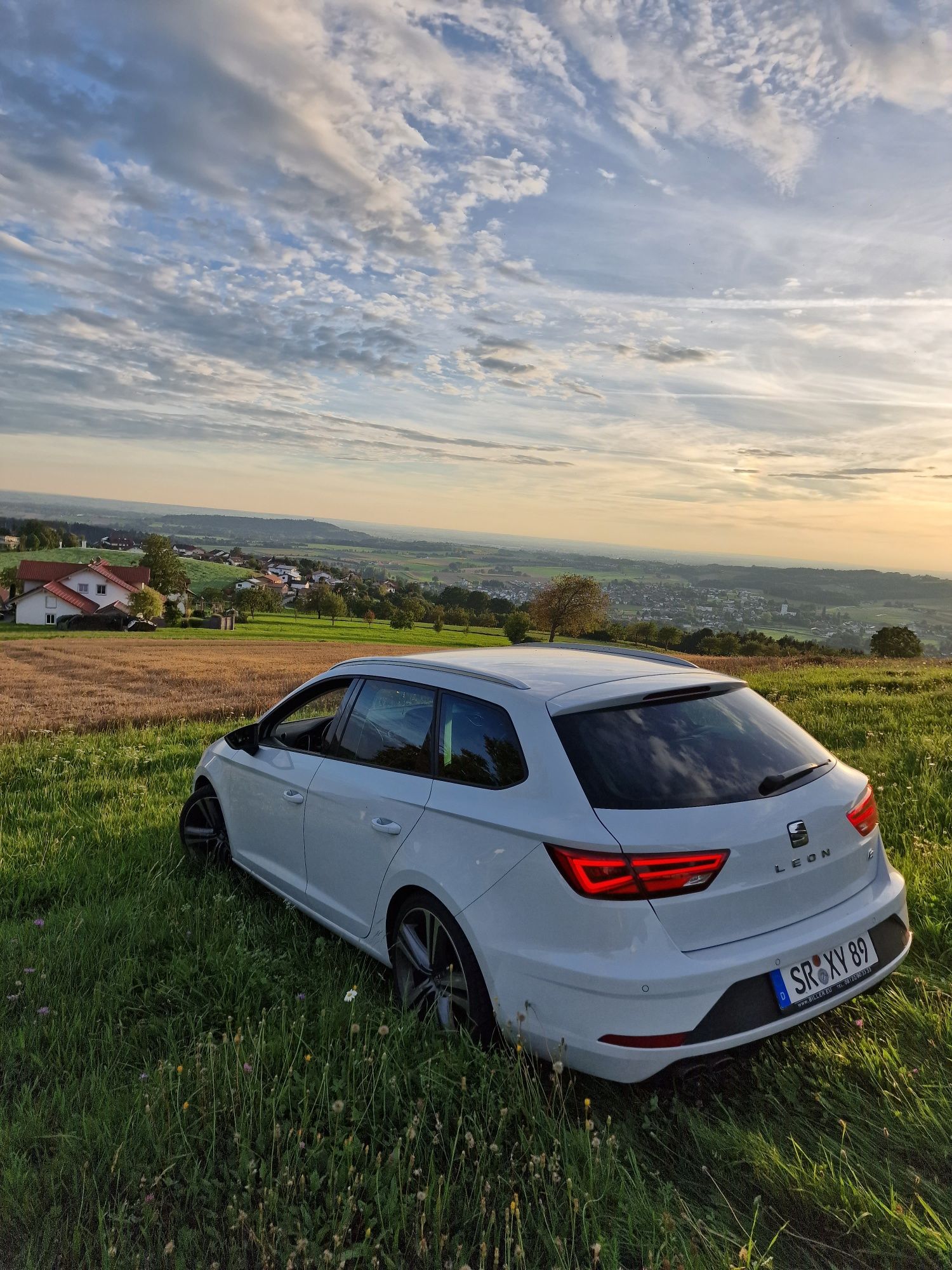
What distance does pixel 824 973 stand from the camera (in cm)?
282

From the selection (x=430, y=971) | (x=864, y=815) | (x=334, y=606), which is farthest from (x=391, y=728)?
(x=334, y=606)

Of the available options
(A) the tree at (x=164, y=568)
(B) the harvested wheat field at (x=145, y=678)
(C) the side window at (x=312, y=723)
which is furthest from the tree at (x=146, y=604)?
(C) the side window at (x=312, y=723)

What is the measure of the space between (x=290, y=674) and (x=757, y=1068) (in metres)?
24.9

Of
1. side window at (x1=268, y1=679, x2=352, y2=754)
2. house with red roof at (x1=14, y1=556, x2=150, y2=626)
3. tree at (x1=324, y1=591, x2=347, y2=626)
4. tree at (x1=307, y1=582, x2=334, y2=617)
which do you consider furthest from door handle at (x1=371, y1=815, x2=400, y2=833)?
tree at (x1=307, y1=582, x2=334, y2=617)

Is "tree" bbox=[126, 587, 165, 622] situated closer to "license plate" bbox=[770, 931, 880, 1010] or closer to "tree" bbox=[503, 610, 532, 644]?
"tree" bbox=[503, 610, 532, 644]

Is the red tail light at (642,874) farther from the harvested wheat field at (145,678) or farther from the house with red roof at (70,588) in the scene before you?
the house with red roof at (70,588)

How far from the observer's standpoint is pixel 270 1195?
2.27 meters

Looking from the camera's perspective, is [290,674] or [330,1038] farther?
[290,674]

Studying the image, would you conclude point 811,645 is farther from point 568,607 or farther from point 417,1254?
point 417,1254

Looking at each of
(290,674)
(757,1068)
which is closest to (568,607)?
(290,674)

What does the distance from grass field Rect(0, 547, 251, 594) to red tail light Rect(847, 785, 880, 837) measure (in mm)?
114733

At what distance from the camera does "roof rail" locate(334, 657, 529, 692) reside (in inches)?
131

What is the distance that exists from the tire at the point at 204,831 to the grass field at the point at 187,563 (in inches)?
4386

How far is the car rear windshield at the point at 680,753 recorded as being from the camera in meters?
2.78
